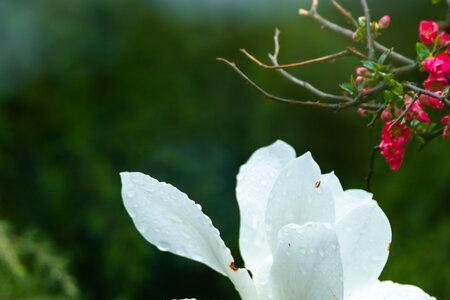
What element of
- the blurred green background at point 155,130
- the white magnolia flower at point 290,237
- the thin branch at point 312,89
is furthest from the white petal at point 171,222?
the blurred green background at point 155,130

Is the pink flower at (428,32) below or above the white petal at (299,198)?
above

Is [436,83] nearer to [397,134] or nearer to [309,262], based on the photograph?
[397,134]

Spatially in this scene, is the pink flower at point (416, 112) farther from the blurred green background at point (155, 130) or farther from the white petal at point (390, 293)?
the blurred green background at point (155, 130)

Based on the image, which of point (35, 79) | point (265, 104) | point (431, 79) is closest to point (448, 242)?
point (265, 104)

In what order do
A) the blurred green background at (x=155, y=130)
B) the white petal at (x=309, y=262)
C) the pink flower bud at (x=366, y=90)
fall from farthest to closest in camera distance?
1. the blurred green background at (x=155, y=130)
2. the pink flower bud at (x=366, y=90)
3. the white petal at (x=309, y=262)

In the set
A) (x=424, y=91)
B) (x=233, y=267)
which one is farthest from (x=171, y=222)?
(x=424, y=91)

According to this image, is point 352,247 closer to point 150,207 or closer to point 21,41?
point 150,207
